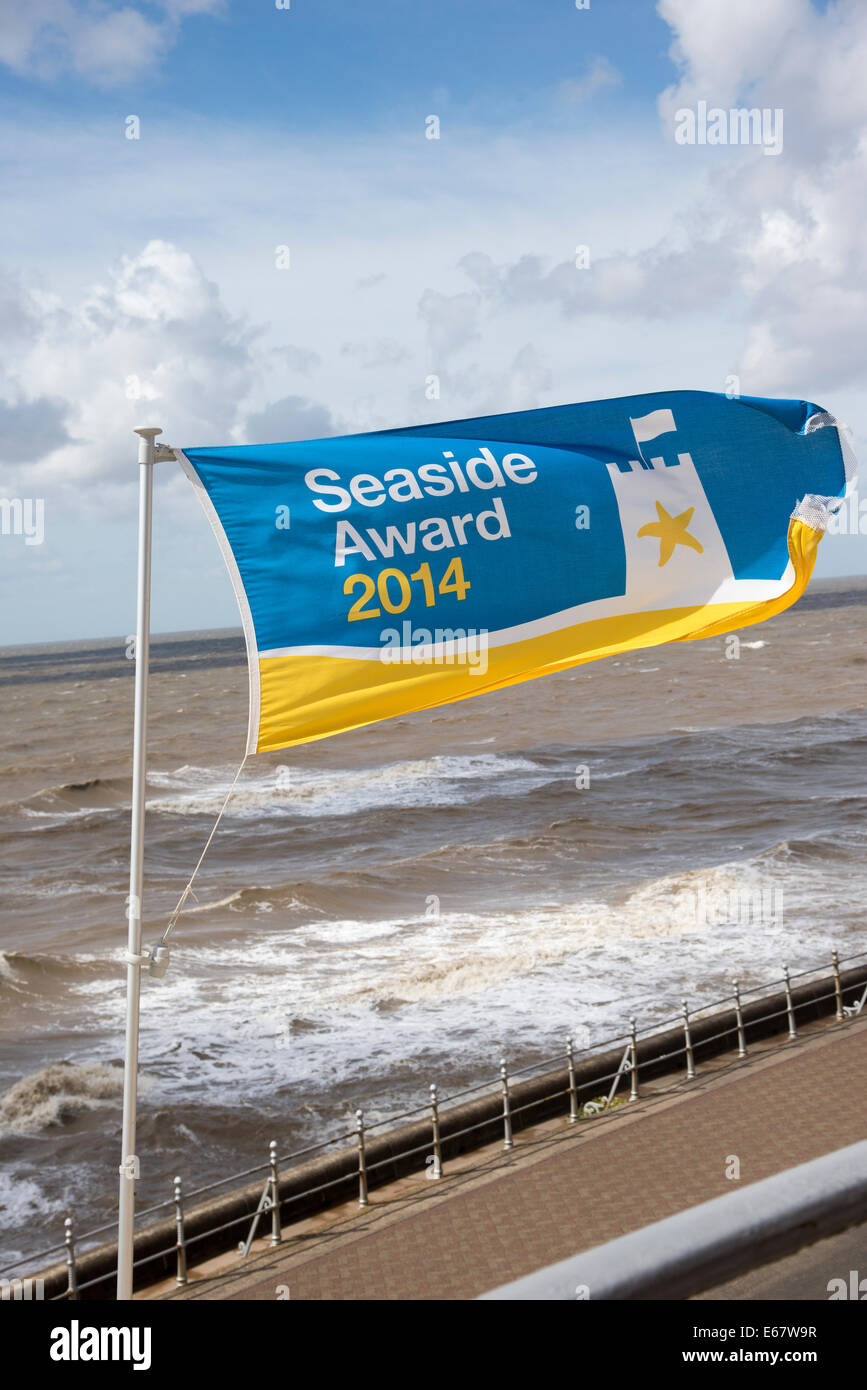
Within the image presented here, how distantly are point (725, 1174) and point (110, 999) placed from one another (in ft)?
48.3

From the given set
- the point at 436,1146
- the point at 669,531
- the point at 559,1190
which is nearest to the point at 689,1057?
the point at 559,1190

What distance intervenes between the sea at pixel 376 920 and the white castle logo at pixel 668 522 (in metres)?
10.1

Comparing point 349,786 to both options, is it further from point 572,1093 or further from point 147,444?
point 147,444

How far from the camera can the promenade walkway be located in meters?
9.52

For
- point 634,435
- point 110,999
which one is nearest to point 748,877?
point 110,999

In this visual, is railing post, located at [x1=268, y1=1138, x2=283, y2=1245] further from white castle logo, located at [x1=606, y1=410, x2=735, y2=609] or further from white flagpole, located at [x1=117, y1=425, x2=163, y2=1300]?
white castle logo, located at [x1=606, y1=410, x2=735, y2=609]

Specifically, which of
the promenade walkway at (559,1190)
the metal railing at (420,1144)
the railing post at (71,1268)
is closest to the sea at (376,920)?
the metal railing at (420,1144)

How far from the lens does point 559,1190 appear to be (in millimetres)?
10719

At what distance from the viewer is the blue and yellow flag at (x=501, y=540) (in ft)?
22.1

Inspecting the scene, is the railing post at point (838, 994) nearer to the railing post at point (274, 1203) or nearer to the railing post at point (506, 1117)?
the railing post at point (506, 1117)

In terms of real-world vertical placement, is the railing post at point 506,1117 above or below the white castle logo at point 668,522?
below
